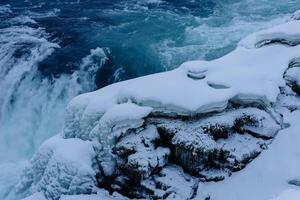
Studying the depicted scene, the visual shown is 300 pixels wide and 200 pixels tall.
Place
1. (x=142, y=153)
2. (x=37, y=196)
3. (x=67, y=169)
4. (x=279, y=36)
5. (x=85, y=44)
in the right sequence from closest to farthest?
1. (x=142, y=153)
2. (x=67, y=169)
3. (x=37, y=196)
4. (x=279, y=36)
5. (x=85, y=44)

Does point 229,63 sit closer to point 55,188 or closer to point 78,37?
point 55,188

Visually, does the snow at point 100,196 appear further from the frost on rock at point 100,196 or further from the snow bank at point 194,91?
the snow bank at point 194,91

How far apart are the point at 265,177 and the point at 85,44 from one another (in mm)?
9187

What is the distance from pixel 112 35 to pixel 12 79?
12.6ft

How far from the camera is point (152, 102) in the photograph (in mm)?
6832

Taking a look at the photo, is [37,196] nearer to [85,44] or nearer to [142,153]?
[142,153]

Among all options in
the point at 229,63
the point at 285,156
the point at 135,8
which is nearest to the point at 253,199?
the point at 285,156

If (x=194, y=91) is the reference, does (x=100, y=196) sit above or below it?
below

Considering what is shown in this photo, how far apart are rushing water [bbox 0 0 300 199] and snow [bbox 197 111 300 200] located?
15.6 ft

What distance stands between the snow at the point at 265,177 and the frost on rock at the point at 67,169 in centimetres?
173

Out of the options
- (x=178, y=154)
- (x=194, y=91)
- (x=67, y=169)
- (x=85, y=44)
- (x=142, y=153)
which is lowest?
(x=85, y=44)

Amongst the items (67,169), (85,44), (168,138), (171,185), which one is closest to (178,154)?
(168,138)

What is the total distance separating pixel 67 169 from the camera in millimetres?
6684

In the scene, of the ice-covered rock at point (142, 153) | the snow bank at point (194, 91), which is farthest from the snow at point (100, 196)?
the snow bank at point (194, 91)
